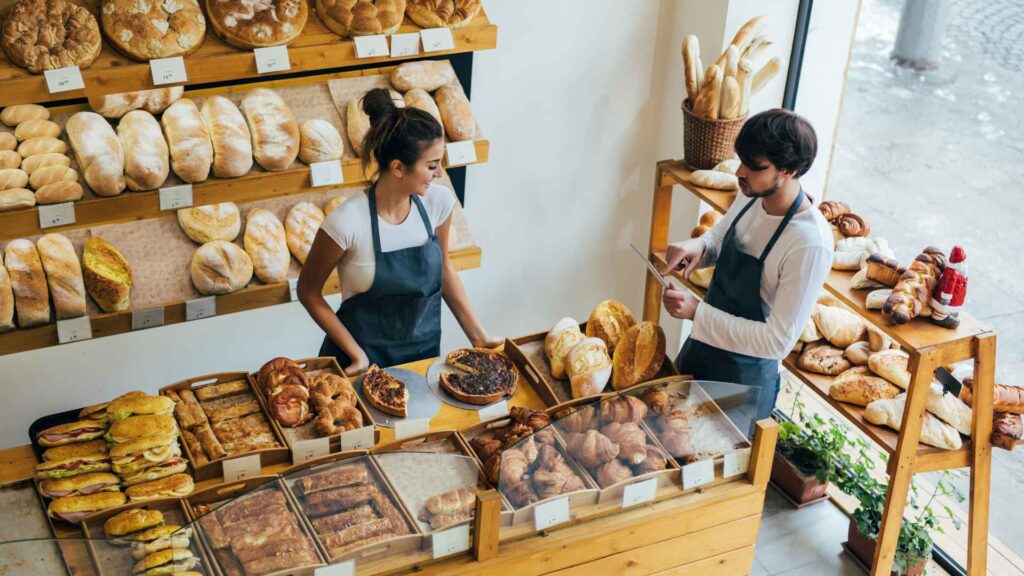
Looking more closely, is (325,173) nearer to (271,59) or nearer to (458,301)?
(271,59)

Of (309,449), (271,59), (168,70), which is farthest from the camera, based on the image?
(271,59)

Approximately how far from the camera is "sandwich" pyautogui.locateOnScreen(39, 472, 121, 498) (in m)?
2.20

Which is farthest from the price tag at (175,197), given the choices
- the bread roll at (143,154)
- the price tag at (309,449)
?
the price tag at (309,449)

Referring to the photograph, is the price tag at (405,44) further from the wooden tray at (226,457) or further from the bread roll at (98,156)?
the wooden tray at (226,457)

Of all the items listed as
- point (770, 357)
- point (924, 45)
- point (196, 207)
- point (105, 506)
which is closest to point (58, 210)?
point (196, 207)

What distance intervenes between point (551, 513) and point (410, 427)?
45 centimetres

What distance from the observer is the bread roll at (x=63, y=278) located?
2.95 meters

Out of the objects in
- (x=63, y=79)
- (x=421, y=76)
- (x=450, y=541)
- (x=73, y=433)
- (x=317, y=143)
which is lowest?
(x=450, y=541)

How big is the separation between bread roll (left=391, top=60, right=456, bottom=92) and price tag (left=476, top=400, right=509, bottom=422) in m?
1.36

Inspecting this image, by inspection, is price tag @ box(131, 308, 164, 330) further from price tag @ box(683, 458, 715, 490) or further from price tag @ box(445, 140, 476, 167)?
price tag @ box(683, 458, 715, 490)

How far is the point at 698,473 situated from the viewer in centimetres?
244

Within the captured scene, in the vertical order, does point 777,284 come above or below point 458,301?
above

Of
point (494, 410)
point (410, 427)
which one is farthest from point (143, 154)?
point (494, 410)

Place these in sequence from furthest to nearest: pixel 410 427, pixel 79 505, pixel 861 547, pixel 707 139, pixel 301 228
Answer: pixel 707 139 < pixel 861 547 < pixel 301 228 < pixel 410 427 < pixel 79 505
